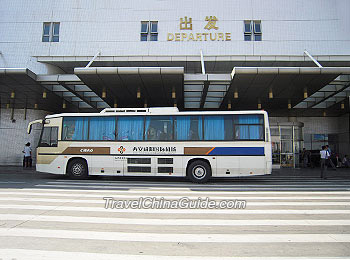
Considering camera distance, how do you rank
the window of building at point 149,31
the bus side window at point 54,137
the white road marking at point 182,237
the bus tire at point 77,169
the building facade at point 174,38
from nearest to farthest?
1. the white road marking at point 182,237
2. the bus tire at point 77,169
3. the bus side window at point 54,137
4. the building facade at point 174,38
5. the window of building at point 149,31

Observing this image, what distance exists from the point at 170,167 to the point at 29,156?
13791 mm

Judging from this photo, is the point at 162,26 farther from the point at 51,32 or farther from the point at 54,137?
the point at 54,137

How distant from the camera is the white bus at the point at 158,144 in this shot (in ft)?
35.9

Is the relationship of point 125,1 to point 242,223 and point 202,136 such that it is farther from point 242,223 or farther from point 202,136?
point 242,223

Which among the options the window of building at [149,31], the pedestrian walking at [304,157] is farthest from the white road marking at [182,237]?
the pedestrian walking at [304,157]

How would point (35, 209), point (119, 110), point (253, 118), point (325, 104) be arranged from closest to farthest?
1. point (35, 209)
2. point (253, 118)
3. point (119, 110)
4. point (325, 104)

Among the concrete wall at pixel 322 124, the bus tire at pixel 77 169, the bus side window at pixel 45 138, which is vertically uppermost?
the concrete wall at pixel 322 124

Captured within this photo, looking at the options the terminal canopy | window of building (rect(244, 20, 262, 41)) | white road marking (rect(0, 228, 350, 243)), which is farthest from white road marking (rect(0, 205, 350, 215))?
window of building (rect(244, 20, 262, 41))

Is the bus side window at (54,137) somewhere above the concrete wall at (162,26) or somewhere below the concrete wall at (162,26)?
below

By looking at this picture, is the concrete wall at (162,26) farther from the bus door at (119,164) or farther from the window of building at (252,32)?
the bus door at (119,164)

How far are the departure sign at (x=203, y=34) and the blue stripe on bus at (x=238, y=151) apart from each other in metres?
10.9

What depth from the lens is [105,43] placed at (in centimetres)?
1861

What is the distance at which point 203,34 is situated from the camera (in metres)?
18.4

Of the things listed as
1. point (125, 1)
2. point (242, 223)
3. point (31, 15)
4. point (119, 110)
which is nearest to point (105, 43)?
point (125, 1)
